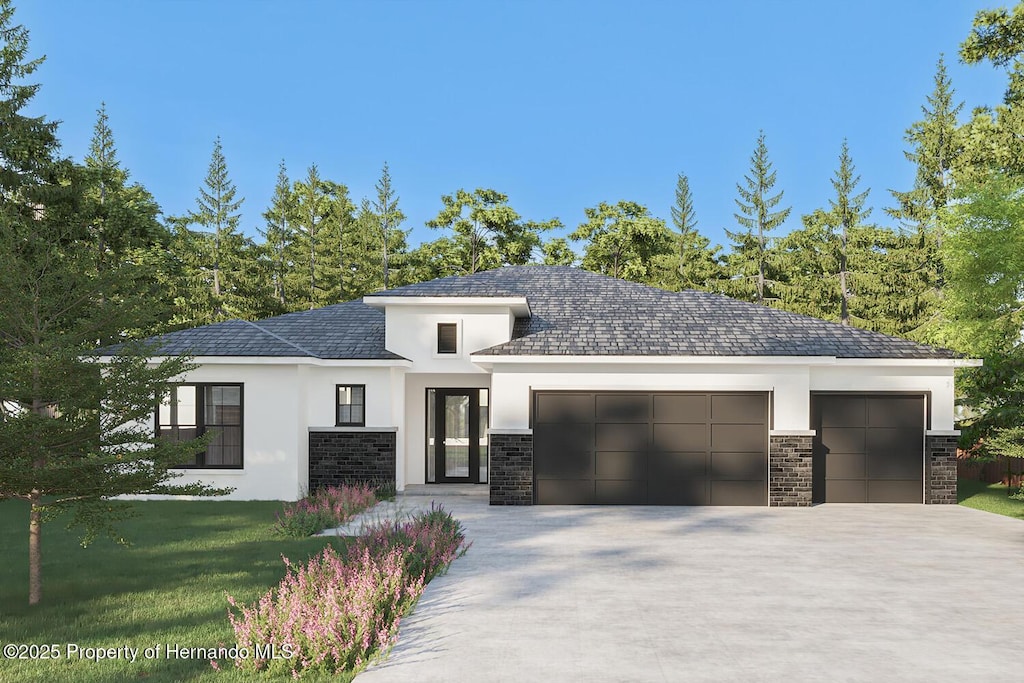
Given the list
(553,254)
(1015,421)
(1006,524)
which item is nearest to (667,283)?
(553,254)

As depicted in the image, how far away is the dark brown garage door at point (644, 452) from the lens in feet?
57.1

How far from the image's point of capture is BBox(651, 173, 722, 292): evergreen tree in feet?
152

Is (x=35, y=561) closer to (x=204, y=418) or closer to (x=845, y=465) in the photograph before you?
(x=204, y=418)

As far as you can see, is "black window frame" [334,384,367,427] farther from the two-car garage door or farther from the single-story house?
the two-car garage door

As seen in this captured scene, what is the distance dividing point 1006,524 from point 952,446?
10.0ft

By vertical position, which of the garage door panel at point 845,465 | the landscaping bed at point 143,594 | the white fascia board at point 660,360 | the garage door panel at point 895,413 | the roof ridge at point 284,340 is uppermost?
the roof ridge at point 284,340

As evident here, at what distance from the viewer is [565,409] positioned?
17.5m

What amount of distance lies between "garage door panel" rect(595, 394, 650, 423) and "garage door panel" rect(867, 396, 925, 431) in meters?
5.22

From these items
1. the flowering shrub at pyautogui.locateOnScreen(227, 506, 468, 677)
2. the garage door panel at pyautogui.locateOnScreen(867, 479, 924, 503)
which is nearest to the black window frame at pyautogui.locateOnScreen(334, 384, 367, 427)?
the flowering shrub at pyautogui.locateOnScreen(227, 506, 468, 677)

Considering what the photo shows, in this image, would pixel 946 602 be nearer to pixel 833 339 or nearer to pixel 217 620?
pixel 217 620

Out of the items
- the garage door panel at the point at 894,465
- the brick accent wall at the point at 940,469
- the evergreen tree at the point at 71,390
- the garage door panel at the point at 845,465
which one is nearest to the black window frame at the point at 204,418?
the evergreen tree at the point at 71,390

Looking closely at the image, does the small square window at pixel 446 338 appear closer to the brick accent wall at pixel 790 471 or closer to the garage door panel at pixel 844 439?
the brick accent wall at pixel 790 471

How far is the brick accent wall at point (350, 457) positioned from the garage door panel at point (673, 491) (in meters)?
6.03

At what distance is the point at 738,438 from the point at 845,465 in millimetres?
2747
